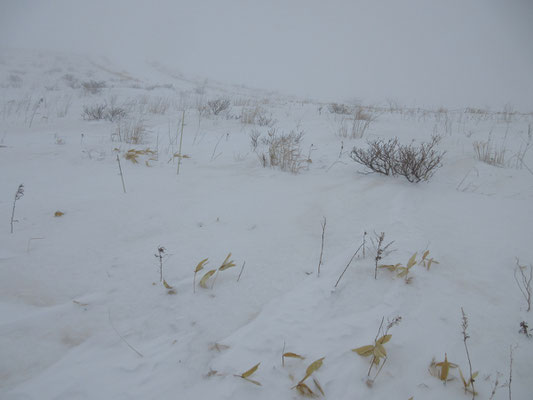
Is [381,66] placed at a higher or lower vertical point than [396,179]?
higher

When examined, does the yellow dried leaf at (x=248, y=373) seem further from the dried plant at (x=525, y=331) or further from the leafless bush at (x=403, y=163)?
the leafless bush at (x=403, y=163)

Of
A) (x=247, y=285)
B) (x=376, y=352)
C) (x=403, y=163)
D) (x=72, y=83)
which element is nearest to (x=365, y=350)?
(x=376, y=352)

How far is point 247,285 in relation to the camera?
3.59 feet

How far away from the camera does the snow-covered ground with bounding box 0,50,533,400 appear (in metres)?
0.73

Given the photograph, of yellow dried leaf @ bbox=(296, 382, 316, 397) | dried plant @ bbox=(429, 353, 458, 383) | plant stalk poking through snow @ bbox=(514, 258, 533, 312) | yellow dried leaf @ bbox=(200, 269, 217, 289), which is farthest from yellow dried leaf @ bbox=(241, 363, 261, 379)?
plant stalk poking through snow @ bbox=(514, 258, 533, 312)

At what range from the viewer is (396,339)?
2.76 ft

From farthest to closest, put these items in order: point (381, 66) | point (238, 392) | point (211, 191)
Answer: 1. point (381, 66)
2. point (211, 191)
3. point (238, 392)

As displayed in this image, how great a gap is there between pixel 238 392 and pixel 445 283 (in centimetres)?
97

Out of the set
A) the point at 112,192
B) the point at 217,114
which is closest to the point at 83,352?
the point at 112,192

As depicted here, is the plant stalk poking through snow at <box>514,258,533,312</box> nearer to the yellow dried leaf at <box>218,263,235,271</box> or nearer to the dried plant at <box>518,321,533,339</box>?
the dried plant at <box>518,321,533,339</box>

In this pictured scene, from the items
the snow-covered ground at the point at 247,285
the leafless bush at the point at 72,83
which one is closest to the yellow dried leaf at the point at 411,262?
the snow-covered ground at the point at 247,285

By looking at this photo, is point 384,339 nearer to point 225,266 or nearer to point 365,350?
point 365,350

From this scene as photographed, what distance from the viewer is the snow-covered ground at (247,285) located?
0.73 m

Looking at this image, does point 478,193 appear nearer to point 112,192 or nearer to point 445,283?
point 445,283
